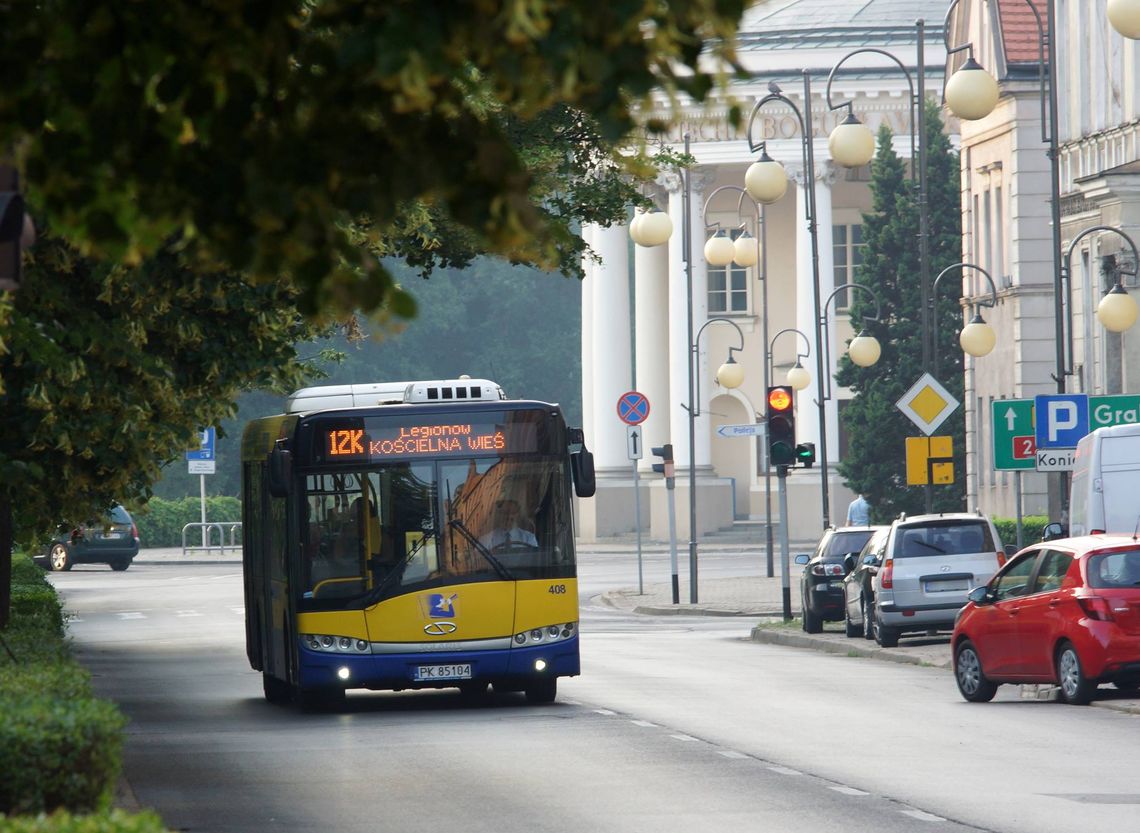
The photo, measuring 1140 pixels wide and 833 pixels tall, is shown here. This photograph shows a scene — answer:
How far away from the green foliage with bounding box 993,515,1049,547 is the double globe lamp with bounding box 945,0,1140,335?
4687 millimetres

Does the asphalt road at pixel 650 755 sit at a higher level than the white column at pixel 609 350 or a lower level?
lower

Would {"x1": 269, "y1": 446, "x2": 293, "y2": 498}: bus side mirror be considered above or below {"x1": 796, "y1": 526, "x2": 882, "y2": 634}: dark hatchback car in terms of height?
above

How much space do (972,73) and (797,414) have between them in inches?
1711

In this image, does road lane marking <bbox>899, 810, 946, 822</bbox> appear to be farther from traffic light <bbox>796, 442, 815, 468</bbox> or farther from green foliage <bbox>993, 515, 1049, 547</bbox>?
green foliage <bbox>993, 515, 1049, 547</bbox>

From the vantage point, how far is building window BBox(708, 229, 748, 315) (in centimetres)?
7238

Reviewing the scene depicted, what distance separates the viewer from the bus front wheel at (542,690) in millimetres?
19703

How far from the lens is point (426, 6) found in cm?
409

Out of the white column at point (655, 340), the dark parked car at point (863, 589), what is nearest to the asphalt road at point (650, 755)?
the dark parked car at point (863, 589)

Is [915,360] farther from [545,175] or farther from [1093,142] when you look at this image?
[545,175]

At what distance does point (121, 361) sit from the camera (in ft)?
45.3

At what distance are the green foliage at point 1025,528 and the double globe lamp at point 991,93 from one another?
469 cm

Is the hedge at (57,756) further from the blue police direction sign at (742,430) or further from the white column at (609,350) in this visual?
the white column at (609,350)

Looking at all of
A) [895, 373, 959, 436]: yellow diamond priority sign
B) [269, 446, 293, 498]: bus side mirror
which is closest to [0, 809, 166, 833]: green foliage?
[269, 446, 293, 498]: bus side mirror

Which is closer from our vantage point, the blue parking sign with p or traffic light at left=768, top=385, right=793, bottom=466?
the blue parking sign with p
